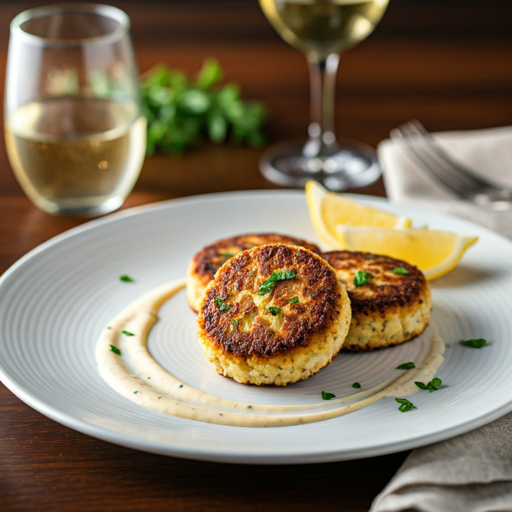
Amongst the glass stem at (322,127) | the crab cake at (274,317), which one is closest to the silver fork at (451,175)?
the glass stem at (322,127)

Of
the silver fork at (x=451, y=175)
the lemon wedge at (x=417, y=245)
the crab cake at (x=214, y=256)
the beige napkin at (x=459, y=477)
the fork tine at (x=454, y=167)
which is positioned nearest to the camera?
the beige napkin at (x=459, y=477)

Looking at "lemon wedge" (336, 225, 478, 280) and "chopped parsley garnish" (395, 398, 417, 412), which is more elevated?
"lemon wedge" (336, 225, 478, 280)

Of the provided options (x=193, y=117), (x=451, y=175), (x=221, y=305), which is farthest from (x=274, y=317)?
(x=193, y=117)

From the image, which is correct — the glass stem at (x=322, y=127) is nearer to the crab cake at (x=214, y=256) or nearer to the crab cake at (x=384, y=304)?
the crab cake at (x=214, y=256)

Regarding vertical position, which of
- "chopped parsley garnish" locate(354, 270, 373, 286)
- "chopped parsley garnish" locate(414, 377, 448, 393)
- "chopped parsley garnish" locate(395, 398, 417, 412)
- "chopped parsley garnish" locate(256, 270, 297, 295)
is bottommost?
"chopped parsley garnish" locate(414, 377, 448, 393)

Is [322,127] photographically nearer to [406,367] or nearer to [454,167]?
[454,167]

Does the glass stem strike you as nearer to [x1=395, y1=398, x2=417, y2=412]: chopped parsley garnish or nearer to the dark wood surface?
the dark wood surface

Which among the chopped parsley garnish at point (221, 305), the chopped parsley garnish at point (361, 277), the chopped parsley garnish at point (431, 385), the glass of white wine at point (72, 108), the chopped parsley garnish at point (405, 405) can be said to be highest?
the glass of white wine at point (72, 108)

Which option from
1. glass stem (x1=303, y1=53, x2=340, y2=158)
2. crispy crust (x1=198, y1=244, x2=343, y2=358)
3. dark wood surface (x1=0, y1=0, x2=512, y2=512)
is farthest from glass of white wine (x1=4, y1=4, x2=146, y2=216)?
crispy crust (x1=198, y1=244, x2=343, y2=358)
